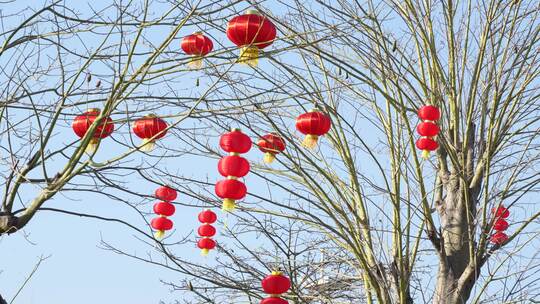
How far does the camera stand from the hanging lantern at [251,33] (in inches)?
203

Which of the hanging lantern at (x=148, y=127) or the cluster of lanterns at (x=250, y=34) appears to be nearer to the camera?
the cluster of lanterns at (x=250, y=34)

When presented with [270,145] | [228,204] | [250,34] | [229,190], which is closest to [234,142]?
[229,190]

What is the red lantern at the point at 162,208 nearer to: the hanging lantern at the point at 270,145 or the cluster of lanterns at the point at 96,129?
the hanging lantern at the point at 270,145

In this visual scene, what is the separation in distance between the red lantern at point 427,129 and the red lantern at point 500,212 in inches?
34.8

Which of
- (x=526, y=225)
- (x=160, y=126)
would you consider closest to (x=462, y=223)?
(x=526, y=225)

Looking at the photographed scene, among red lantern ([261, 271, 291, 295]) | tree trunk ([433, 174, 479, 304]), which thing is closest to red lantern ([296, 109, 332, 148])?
red lantern ([261, 271, 291, 295])

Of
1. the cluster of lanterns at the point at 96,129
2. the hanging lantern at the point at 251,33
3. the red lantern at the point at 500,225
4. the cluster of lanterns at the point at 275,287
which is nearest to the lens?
the hanging lantern at the point at 251,33

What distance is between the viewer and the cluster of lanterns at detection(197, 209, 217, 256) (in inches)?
297

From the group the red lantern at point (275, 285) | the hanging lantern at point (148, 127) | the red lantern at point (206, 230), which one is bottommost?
the red lantern at point (275, 285)

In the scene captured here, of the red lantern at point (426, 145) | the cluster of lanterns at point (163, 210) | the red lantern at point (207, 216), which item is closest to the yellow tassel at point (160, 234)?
the cluster of lanterns at point (163, 210)

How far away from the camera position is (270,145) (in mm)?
6629

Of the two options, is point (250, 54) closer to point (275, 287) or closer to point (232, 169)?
point (232, 169)

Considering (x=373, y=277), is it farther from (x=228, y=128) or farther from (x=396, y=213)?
(x=228, y=128)

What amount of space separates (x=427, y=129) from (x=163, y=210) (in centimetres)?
264
